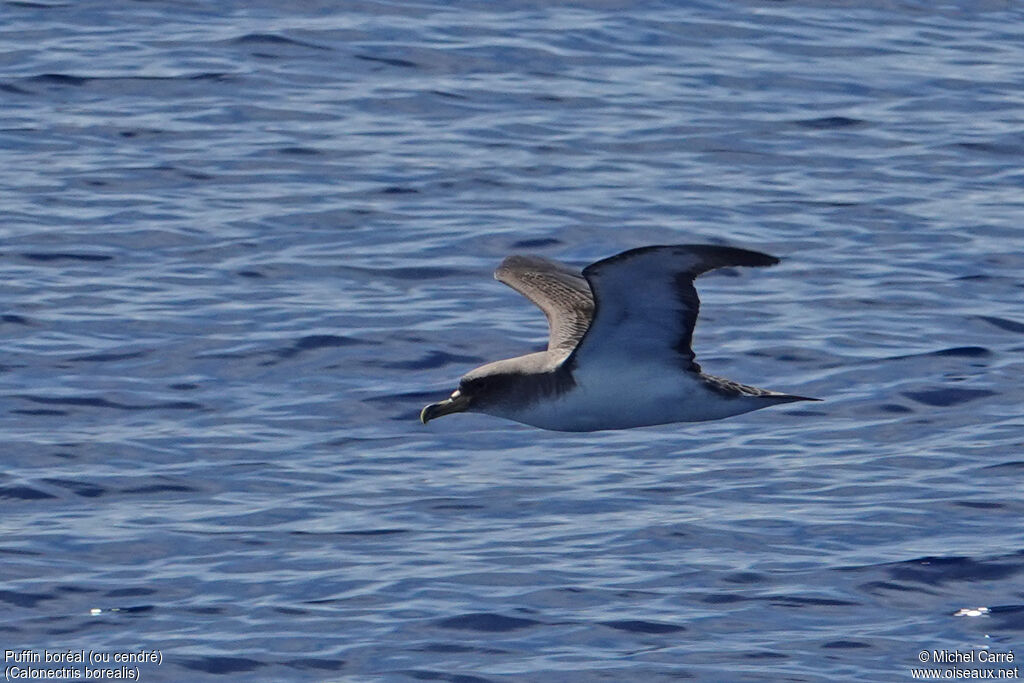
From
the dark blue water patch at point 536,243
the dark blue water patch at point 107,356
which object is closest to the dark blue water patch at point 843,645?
the dark blue water patch at point 107,356

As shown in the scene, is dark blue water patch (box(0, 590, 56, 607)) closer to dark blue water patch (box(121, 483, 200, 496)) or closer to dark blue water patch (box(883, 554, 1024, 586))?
dark blue water patch (box(121, 483, 200, 496))

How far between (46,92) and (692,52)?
22.2 ft

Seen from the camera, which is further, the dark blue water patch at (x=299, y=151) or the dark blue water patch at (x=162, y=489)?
the dark blue water patch at (x=299, y=151)

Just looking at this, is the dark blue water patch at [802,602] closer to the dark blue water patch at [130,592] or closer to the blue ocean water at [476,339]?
the blue ocean water at [476,339]

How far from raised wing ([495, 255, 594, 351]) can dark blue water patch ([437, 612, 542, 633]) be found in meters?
1.90

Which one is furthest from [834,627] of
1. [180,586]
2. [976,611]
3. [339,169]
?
[339,169]

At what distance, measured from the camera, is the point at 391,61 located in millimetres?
20344

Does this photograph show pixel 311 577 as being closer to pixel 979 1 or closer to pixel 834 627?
pixel 834 627

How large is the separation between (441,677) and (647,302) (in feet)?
7.53

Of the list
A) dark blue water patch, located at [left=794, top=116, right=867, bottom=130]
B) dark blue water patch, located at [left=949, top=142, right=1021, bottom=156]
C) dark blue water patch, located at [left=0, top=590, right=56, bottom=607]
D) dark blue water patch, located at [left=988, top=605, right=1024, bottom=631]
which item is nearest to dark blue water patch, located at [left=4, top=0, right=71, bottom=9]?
dark blue water patch, located at [left=794, top=116, right=867, bottom=130]

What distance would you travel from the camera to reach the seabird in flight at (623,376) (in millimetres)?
10180

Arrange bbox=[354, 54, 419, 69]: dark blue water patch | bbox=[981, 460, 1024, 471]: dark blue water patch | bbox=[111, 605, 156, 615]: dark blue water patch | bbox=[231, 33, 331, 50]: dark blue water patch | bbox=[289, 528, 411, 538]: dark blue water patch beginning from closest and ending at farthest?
1. bbox=[111, 605, 156, 615]: dark blue water patch
2. bbox=[289, 528, 411, 538]: dark blue water patch
3. bbox=[981, 460, 1024, 471]: dark blue water patch
4. bbox=[354, 54, 419, 69]: dark blue water patch
5. bbox=[231, 33, 331, 50]: dark blue water patch

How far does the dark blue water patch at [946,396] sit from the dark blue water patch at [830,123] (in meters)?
5.76

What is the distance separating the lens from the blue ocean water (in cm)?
1122
